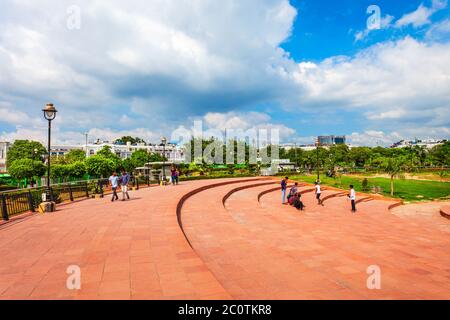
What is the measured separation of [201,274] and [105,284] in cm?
142

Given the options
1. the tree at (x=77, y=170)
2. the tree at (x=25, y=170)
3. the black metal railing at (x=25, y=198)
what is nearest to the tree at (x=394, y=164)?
the black metal railing at (x=25, y=198)

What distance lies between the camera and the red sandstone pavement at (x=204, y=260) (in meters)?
3.99

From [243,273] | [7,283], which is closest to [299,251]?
[243,273]

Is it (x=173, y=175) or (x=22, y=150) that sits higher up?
(x=22, y=150)

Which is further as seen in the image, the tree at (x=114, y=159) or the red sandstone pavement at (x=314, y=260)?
the tree at (x=114, y=159)

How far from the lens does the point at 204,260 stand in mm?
5586

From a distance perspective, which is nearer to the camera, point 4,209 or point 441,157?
point 4,209

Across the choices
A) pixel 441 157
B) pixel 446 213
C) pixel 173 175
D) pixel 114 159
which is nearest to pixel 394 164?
pixel 446 213

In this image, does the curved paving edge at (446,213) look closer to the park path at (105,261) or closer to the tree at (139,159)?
the park path at (105,261)

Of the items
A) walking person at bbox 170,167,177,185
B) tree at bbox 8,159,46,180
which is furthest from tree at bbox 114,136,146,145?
walking person at bbox 170,167,177,185

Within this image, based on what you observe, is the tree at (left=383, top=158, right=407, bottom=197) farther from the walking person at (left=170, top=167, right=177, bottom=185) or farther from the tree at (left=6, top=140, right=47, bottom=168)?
the tree at (left=6, top=140, right=47, bottom=168)

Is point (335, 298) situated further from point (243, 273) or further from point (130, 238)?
point (130, 238)

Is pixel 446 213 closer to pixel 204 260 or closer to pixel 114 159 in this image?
pixel 204 260

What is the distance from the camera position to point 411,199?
23484 mm
